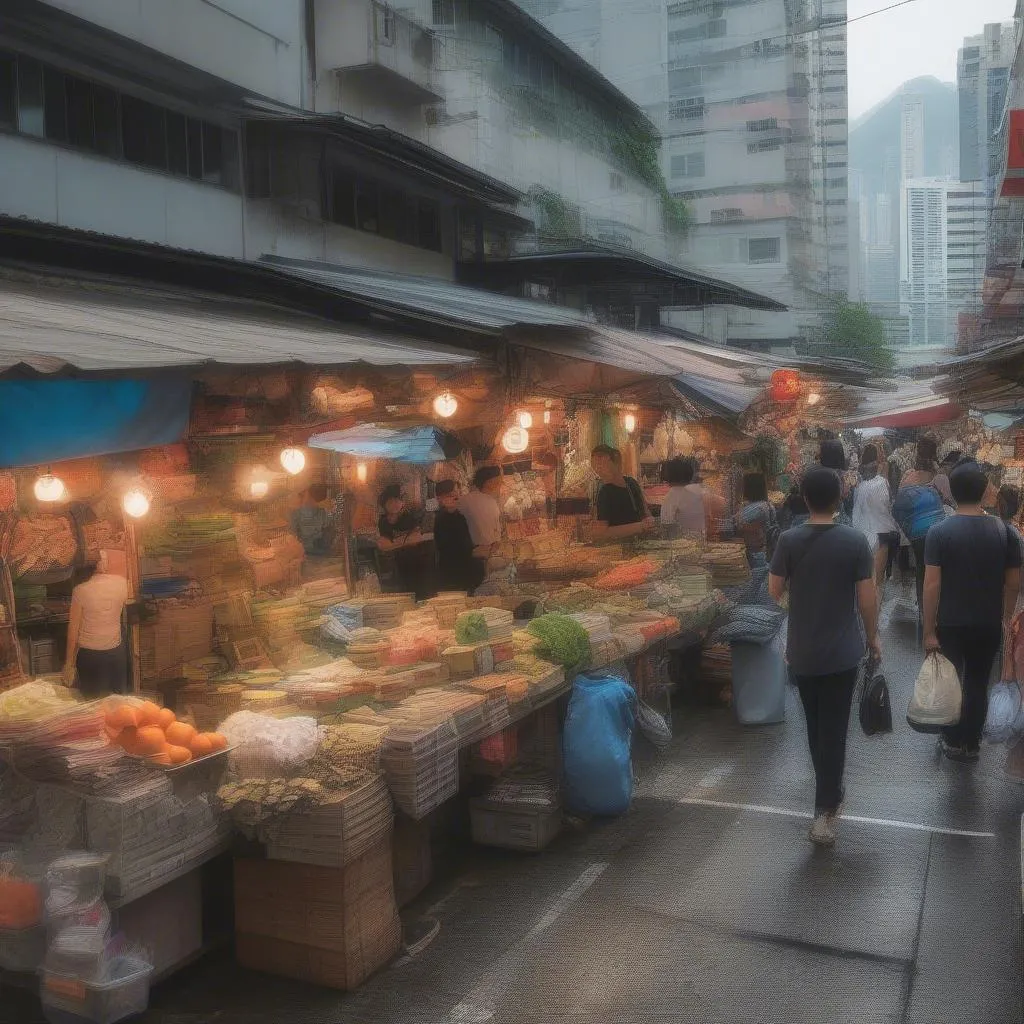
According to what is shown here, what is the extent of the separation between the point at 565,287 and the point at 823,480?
1991 centimetres

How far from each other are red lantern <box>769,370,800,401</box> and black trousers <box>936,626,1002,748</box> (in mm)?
6013

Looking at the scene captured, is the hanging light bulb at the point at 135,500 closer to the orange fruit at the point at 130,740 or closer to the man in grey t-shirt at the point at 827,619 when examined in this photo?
the orange fruit at the point at 130,740

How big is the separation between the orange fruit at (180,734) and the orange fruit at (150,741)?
137 millimetres

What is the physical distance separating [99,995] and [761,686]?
19.8 feet

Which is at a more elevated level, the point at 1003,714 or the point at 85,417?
the point at 85,417

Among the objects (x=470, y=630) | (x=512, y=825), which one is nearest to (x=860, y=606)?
(x=512, y=825)

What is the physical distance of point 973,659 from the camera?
23.0 feet

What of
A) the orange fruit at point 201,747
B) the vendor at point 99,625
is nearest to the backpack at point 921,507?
the vendor at point 99,625

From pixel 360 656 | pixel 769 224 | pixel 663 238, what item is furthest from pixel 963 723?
pixel 769 224

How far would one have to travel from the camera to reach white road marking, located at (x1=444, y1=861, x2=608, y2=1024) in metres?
4.37

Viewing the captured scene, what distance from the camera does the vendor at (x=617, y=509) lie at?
1098 cm

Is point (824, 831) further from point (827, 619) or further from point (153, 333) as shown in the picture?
point (153, 333)

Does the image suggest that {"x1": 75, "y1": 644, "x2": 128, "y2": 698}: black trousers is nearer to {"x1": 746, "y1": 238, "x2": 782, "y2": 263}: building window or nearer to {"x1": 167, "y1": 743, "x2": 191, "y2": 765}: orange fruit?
{"x1": 167, "y1": 743, "x2": 191, "y2": 765}: orange fruit

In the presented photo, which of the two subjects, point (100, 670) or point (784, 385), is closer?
point (100, 670)
